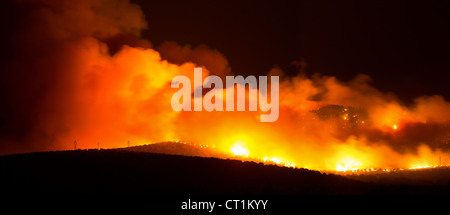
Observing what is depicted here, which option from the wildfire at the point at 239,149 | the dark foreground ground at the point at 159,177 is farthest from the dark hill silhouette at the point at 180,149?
the dark foreground ground at the point at 159,177

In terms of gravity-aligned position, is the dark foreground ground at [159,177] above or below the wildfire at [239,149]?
below

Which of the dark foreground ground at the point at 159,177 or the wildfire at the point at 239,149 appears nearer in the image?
the dark foreground ground at the point at 159,177

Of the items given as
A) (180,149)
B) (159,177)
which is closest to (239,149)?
(180,149)

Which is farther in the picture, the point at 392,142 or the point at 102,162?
the point at 392,142

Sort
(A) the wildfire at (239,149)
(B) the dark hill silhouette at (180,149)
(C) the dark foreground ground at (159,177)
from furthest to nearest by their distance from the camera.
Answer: (A) the wildfire at (239,149)
(B) the dark hill silhouette at (180,149)
(C) the dark foreground ground at (159,177)

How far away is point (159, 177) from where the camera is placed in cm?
2050

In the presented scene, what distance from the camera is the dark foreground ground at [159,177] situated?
62.7ft

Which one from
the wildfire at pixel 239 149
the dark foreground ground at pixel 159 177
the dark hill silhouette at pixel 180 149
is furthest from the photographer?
the wildfire at pixel 239 149

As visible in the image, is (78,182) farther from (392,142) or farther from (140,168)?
(392,142)

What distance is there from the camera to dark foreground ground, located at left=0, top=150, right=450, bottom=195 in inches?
753

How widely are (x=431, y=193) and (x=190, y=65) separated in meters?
31.6

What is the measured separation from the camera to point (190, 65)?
4775 centimetres

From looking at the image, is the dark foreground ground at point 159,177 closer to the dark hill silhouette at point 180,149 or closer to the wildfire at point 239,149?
the dark hill silhouette at point 180,149
